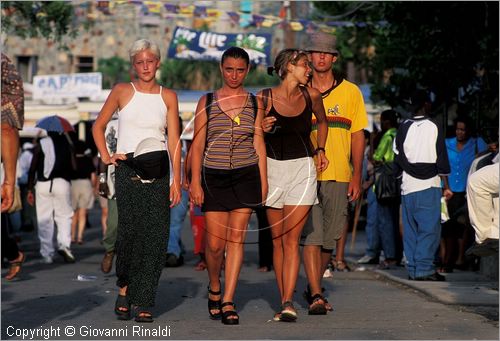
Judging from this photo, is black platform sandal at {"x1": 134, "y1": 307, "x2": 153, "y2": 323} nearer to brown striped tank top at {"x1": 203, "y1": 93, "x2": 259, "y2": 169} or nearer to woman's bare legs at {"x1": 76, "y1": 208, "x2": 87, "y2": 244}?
brown striped tank top at {"x1": 203, "y1": 93, "x2": 259, "y2": 169}

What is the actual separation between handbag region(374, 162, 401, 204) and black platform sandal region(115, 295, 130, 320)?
21.1 feet

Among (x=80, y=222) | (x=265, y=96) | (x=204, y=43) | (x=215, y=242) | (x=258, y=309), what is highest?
(x=204, y=43)

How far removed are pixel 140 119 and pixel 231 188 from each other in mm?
805

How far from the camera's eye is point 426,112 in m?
13.3

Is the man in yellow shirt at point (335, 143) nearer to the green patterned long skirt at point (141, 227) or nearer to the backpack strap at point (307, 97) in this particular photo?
the backpack strap at point (307, 97)

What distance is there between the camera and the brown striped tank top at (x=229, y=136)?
30.3ft

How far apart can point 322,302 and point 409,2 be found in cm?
815

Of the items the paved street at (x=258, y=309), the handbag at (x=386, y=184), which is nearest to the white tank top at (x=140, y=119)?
the paved street at (x=258, y=309)

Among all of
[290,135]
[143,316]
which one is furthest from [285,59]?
[143,316]

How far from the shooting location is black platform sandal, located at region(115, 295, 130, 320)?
9359mm

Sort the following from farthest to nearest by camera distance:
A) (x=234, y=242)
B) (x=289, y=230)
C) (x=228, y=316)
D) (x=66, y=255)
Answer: (x=66, y=255) < (x=289, y=230) < (x=234, y=242) < (x=228, y=316)

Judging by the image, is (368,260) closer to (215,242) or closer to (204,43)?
(215,242)

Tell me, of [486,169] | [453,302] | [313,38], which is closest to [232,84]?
[313,38]

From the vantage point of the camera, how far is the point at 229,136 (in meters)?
9.23
